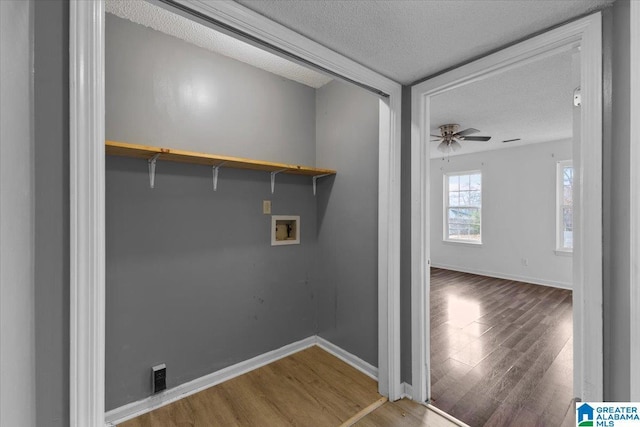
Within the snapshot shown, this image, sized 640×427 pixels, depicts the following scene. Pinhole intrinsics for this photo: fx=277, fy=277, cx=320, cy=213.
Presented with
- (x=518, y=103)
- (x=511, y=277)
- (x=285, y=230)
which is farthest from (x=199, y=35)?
(x=511, y=277)

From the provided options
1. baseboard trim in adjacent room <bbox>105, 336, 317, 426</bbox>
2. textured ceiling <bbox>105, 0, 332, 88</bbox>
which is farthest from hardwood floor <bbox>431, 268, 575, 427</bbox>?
textured ceiling <bbox>105, 0, 332, 88</bbox>

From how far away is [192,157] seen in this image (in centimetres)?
186

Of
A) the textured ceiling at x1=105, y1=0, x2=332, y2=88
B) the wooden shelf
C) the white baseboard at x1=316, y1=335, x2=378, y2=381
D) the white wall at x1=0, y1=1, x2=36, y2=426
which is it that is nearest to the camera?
the white wall at x1=0, y1=1, x2=36, y2=426

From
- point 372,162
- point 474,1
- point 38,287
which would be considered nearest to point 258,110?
point 372,162

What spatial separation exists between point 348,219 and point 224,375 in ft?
5.30

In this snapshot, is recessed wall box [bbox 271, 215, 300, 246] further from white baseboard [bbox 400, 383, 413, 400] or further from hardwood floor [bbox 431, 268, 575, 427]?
hardwood floor [bbox 431, 268, 575, 427]

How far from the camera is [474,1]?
1226 mm

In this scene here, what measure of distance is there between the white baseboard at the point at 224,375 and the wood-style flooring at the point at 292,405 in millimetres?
41

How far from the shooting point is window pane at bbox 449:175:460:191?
20.3ft

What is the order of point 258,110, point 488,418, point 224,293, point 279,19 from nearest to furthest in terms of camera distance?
1. point 279,19
2. point 488,418
3. point 224,293
4. point 258,110

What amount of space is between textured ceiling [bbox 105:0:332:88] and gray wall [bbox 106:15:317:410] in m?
0.06

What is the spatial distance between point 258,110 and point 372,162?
3.65 ft

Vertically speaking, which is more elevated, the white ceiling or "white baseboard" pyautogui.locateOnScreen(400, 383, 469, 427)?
the white ceiling

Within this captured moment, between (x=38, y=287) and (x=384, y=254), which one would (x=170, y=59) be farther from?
(x=384, y=254)
